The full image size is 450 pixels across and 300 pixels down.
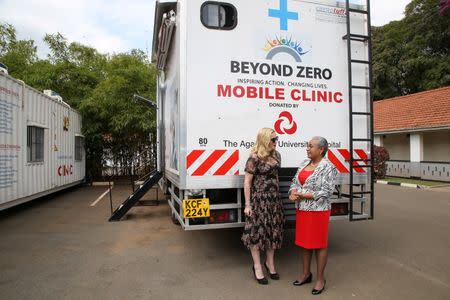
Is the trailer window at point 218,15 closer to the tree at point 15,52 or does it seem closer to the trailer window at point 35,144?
the trailer window at point 35,144

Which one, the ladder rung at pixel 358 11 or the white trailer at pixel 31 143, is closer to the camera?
the ladder rung at pixel 358 11

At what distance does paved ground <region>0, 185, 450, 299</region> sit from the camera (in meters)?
3.71

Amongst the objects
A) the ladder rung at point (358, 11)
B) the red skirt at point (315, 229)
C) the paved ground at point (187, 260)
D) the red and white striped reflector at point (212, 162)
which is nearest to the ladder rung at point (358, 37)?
the ladder rung at point (358, 11)

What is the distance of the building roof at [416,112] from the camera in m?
15.6

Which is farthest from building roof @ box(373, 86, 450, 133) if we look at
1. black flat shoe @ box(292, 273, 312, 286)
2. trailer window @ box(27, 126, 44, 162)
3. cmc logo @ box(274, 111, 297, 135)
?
trailer window @ box(27, 126, 44, 162)

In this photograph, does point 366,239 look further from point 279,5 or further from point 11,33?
point 11,33

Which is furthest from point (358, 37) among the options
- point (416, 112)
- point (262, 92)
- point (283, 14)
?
point (416, 112)

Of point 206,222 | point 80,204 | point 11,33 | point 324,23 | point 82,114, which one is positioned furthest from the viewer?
point 11,33

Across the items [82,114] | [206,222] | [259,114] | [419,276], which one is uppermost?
[82,114]

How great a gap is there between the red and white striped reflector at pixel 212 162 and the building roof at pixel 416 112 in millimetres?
13651

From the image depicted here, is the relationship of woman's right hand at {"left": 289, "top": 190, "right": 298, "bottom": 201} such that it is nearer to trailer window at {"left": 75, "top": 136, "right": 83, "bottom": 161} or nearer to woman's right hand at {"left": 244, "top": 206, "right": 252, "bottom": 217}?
woman's right hand at {"left": 244, "top": 206, "right": 252, "bottom": 217}

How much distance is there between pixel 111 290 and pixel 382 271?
3.16m

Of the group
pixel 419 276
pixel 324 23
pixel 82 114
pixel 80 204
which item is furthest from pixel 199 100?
pixel 82 114

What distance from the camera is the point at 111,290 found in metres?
3.74
